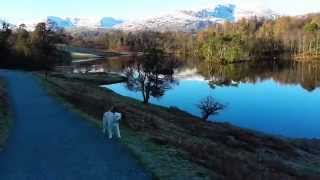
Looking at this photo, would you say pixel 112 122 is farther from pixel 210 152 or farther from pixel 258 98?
pixel 258 98

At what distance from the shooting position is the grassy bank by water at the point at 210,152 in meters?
18.2

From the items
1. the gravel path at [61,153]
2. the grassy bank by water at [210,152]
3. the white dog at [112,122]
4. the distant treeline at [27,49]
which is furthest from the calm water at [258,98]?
the white dog at [112,122]

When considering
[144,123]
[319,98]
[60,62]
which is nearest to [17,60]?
[60,62]

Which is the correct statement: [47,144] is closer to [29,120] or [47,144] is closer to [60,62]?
[29,120]

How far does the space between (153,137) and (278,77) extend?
97.9 m

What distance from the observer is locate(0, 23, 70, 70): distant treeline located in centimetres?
9856

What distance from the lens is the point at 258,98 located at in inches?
3155

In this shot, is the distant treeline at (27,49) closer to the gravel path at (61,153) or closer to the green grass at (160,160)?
the gravel path at (61,153)

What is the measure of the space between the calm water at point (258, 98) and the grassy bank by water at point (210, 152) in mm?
13114

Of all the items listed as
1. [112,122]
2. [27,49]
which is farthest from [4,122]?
[27,49]

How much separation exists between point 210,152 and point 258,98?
57637mm

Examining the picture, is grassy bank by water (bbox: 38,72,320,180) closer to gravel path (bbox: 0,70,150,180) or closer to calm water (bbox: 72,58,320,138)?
gravel path (bbox: 0,70,150,180)

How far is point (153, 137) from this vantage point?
25.9 metres

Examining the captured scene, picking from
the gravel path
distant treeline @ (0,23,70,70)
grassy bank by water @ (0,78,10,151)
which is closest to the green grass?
the gravel path
